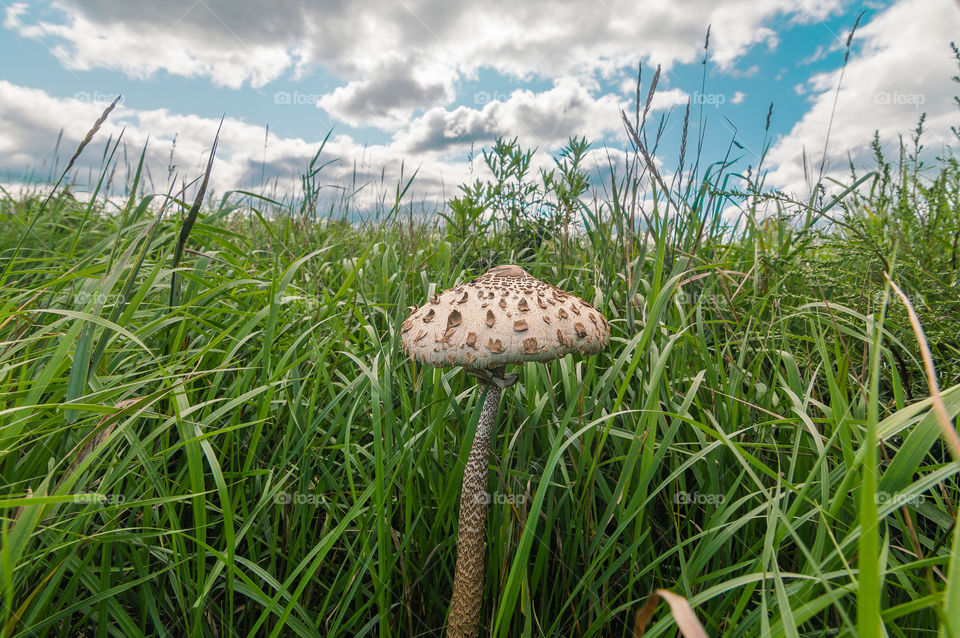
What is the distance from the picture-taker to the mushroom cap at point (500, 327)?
1337 mm

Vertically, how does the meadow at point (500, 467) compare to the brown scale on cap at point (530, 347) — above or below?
below

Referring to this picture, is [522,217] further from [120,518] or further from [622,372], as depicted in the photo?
[120,518]

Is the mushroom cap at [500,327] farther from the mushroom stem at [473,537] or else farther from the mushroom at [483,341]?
the mushroom stem at [473,537]

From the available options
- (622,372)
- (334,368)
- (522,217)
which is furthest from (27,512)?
(522,217)

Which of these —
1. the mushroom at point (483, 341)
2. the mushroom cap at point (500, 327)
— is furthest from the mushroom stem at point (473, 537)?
the mushroom cap at point (500, 327)

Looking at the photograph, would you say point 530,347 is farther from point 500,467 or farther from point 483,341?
point 500,467

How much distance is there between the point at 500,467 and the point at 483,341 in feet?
2.33

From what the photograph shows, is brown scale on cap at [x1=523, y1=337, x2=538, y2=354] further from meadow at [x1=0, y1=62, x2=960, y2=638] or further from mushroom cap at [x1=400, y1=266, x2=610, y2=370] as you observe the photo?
meadow at [x1=0, y1=62, x2=960, y2=638]

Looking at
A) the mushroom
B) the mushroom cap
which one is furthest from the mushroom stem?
the mushroom cap

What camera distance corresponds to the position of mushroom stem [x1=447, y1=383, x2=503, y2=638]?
57.9 inches

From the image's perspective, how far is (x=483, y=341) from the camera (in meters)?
1.35

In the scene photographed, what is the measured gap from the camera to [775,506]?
4.05 ft

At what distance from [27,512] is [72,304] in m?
1.63

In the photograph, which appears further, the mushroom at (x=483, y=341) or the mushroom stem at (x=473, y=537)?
the mushroom stem at (x=473, y=537)
